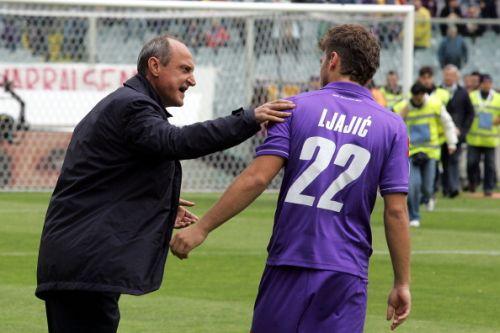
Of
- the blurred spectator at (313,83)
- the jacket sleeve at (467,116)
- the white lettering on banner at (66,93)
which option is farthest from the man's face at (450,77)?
the white lettering on banner at (66,93)

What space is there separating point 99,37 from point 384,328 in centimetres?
1544

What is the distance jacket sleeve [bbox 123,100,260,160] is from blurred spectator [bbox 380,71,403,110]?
1717 centimetres

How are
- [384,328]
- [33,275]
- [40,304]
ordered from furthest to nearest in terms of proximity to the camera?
[33,275] → [40,304] → [384,328]

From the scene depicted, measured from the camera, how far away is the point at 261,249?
1537 cm

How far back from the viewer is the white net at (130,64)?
23234 mm

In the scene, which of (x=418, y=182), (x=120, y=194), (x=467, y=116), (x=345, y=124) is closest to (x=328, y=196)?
(x=345, y=124)

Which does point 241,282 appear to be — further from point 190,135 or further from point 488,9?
point 488,9

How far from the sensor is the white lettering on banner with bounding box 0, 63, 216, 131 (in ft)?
76.1

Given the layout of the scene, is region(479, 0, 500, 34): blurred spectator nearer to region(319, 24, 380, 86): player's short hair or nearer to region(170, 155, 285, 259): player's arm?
region(319, 24, 380, 86): player's short hair

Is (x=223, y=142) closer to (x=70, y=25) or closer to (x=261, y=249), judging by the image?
(x=261, y=249)

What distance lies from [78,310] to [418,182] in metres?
12.6

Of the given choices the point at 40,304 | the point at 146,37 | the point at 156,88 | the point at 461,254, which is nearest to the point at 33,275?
the point at 40,304

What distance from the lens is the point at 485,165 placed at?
25.6 m

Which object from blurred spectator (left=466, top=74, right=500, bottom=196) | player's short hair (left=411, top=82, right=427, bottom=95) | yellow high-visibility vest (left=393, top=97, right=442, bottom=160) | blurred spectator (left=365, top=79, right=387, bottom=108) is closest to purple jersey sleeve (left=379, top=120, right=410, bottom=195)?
yellow high-visibility vest (left=393, top=97, right=442, bottom=160)
